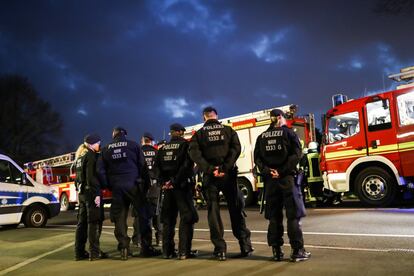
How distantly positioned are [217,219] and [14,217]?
858 centimetres

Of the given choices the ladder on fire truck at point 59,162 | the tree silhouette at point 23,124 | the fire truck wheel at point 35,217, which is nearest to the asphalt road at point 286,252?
the fire truck wheel at point 35,217

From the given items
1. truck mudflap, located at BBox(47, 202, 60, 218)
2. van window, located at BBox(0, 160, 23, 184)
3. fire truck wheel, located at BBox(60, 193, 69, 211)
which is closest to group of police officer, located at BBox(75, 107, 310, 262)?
van window, located at BBox(0, 160, 23, 184)

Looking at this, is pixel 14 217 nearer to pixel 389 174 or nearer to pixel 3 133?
pixel 389 174

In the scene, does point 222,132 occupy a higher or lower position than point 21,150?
Result: lower

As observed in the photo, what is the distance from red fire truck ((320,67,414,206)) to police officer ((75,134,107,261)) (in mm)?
7254

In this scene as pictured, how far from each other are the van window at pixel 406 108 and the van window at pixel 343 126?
1.14 metres

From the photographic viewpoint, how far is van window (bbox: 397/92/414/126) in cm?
1102

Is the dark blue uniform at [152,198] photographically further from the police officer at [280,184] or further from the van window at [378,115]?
the van window at [378,115]

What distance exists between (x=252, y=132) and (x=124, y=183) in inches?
379

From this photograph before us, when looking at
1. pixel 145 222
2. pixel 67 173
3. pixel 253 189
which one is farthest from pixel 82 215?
pixel 67 173

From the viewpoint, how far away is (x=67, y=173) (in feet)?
80.7

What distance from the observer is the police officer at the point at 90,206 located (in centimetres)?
682

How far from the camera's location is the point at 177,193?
649 centimetres

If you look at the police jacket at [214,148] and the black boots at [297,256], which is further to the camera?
the police jacket at [214,148]
